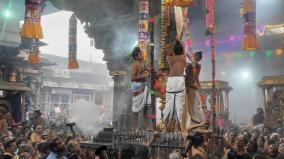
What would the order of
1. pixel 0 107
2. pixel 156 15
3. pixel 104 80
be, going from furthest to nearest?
pixel 104 80 < pixel 0 107 < pixel 156 15

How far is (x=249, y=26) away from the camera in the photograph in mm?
9867

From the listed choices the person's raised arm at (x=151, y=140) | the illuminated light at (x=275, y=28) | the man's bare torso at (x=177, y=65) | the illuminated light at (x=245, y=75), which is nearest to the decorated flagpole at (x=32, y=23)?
the man's bare torso at (x=177, y=65)

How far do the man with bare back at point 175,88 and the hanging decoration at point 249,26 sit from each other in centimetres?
355

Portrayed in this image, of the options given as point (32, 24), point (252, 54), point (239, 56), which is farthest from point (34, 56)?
point (252, 54)

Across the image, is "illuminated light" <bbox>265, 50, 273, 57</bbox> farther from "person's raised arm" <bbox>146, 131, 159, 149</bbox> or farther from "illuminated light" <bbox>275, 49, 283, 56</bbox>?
"person's raised arm" <bbox>146, 131, 159, 149</bbox>

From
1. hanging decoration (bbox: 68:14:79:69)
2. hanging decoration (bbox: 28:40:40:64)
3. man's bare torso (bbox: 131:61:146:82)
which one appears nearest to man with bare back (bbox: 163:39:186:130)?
man's bare torso (bbox: 131:61:146:82)

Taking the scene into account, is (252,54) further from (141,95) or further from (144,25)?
(141,95)

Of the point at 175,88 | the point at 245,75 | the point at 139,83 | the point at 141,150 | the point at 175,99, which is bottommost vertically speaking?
the point at 141,150

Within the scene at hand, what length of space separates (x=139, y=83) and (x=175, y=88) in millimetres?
1465

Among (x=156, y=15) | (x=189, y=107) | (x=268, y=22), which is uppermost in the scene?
(x=268, y=22)

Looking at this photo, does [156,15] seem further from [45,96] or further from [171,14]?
[45,96]

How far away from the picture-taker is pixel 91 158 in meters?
5.91

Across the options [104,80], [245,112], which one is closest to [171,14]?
[245,112]

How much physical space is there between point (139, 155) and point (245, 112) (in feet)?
70.5
